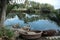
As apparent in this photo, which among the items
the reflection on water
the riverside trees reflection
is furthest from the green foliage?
the riverside trees reflection

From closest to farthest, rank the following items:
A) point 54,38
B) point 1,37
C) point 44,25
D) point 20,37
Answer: point 1,37 → point 20,37 → point 54,38 → point 44,25

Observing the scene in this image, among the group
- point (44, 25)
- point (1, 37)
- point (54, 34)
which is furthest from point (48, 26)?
point (1, 37)

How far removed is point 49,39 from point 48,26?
1467 mm

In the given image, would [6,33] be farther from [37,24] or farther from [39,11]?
[39,11]

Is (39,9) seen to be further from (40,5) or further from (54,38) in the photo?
(54,38)

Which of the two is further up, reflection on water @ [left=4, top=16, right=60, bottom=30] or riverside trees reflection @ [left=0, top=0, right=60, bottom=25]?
riverside trees reflection @ [left=0, top=0, right=60, bottom=25]

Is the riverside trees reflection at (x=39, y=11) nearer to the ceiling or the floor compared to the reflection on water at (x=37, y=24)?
nearer to the ceiling

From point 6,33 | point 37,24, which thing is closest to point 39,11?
point 37,24

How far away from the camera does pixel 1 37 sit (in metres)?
4.22

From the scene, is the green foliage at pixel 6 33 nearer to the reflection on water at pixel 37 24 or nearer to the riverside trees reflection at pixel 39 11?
the reflection on water at pixel 37 24

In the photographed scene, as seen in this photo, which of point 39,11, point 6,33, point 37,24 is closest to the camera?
point 6,33

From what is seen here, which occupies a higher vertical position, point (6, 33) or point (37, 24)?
point (6, 33)

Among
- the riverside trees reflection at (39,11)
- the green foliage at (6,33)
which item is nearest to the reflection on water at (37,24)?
the riverside trees reflection at (39,11)

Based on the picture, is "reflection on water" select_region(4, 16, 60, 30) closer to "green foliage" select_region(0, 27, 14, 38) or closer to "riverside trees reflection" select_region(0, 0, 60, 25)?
"riverside trees reflection" select_region(0, 0, 60, 25)
